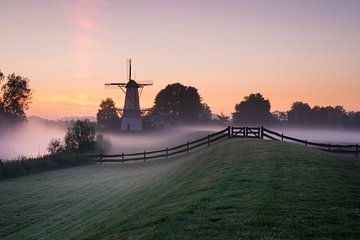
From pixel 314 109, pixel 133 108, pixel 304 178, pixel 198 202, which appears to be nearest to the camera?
pixel 198 202

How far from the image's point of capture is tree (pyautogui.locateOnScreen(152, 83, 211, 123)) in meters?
150

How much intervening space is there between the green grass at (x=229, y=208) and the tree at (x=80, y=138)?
30449 millimetres

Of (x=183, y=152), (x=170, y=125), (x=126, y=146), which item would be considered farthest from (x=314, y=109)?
(x=183, y=152)

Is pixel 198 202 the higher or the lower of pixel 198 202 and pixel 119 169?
the higher

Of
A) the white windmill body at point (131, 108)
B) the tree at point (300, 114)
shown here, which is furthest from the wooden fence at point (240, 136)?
the tree at point (300, 114)

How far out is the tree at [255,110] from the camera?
150275mm

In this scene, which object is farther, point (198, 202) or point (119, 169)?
point (119, 169)

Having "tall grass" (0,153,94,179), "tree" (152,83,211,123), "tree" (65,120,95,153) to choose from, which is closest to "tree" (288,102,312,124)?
"tree" (152,83,211,123)

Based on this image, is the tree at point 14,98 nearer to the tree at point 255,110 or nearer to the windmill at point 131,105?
the windmill at point 131,105

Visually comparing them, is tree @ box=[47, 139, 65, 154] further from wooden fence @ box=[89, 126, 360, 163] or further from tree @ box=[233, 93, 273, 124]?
tree @ box=[233, 93, 273, 124]

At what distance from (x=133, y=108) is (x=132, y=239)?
87.2 m

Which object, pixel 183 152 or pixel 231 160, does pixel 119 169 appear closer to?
pixel 183 152

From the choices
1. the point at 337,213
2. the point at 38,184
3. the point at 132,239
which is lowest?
the point at 38,184

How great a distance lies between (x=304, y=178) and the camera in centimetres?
1748
